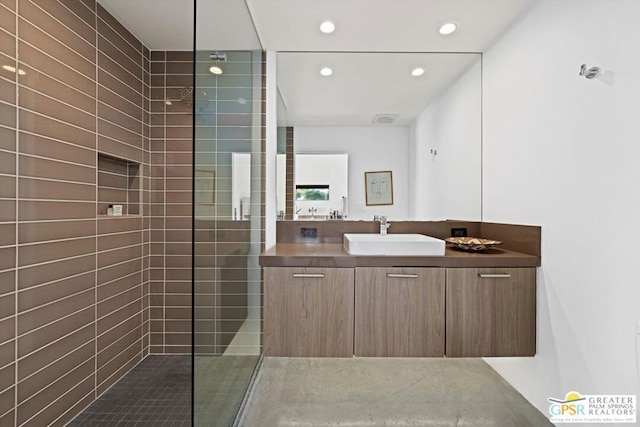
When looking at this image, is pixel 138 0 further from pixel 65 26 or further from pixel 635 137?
pixel 635 137

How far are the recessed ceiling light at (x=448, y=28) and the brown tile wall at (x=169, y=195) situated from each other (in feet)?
6.36

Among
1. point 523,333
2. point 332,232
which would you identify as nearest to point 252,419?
point 332,232

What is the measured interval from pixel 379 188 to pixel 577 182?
1.27 m

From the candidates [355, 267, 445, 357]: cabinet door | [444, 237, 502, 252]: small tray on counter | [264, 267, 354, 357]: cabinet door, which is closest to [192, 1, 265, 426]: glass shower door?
[264, 267, 354, 357]: cabinet door

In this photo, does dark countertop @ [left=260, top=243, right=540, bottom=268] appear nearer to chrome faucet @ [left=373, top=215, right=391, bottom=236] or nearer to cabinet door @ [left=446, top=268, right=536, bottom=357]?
cabinet door @ [left=446, top=268, right=536, bottom=357]

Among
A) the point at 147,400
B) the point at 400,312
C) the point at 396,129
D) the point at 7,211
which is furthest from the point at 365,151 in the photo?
the point at 147,400

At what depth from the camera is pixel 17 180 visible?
5.22 feet

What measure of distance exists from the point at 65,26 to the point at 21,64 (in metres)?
0.42

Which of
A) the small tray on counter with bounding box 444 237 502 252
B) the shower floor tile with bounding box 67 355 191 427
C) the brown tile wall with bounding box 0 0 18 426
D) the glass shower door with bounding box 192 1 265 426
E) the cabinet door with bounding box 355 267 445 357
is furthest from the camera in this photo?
the small tray on counter with bounding box 444 237 502 252

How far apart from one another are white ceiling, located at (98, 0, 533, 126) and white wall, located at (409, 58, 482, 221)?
132mm

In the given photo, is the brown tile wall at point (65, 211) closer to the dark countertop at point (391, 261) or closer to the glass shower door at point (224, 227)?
the glass shower door at point (224, 227)

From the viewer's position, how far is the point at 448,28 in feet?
7.29

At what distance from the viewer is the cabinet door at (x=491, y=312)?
6.11ft

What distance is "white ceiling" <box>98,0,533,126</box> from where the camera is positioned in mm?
1979
